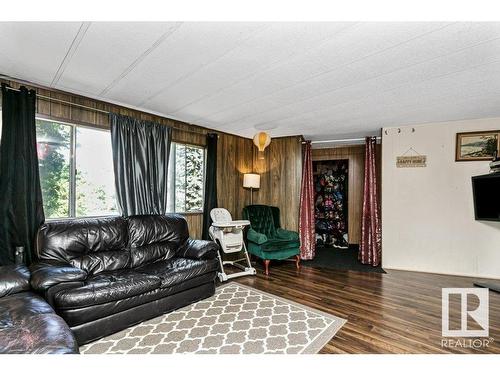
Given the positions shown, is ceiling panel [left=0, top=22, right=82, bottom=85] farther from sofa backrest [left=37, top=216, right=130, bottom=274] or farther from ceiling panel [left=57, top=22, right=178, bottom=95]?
sofa backrest [left=37, top=216, right=130, bottom=274]

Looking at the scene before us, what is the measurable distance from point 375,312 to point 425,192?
7.69 ft

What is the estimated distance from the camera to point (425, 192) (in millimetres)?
4066

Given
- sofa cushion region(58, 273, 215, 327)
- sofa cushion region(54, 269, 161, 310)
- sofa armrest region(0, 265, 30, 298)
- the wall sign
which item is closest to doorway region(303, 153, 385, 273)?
the wall sign

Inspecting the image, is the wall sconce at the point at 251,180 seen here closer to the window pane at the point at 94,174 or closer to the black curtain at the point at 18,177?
the window pane at the point at 94,174

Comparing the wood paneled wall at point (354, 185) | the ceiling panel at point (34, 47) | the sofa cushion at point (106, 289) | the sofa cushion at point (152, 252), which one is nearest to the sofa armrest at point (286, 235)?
the sofa cushion at point (152, 252)

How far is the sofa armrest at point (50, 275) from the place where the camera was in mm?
2012

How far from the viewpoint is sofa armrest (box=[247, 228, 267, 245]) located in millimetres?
4164

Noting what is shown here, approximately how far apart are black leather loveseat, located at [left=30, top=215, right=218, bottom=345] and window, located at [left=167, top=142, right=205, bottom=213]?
1.93 feet

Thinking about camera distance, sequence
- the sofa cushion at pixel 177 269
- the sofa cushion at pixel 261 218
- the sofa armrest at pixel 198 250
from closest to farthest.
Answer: the sofa cushion at pixel 177 269 → the sofa armrest at pixel 198 250 → the sofa cushion at pixel 261 218

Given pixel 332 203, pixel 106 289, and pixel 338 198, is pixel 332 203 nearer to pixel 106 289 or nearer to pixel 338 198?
pixel 338 198

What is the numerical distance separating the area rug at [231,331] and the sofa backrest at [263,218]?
1.75 m
